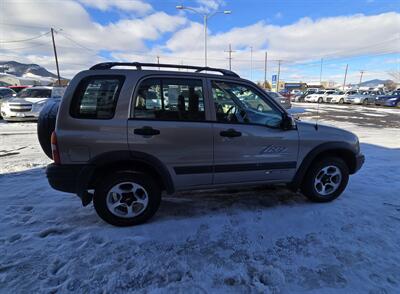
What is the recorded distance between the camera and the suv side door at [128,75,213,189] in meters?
3.08

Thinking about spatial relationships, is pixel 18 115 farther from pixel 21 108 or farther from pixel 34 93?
pixel 34 93

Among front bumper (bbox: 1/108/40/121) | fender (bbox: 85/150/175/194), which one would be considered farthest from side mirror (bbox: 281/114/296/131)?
front bumper (bbox: 1/108/40/121)

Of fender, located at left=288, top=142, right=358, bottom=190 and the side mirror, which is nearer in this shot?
the side mirror

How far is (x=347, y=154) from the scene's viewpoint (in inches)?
157

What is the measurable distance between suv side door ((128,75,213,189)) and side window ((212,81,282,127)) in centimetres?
21

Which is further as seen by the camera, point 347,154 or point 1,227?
point 347,154

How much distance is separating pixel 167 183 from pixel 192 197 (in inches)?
39.0

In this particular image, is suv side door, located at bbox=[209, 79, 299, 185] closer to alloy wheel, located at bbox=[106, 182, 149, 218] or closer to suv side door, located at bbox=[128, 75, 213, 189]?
suv side door, located at bbox=[128, 75, 213, 189]

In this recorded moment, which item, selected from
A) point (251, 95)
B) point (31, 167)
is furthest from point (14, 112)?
point (251, 95)

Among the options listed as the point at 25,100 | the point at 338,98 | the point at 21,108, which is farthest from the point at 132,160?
the point at 338,98

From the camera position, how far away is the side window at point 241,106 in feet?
11.1

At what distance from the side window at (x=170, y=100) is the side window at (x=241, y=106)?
0.82ft

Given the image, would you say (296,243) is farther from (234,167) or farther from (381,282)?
(234,167)

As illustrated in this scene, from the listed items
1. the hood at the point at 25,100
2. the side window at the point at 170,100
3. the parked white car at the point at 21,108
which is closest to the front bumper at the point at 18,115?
the parked white car at the point at 21,108
